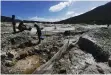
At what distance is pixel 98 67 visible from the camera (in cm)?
496

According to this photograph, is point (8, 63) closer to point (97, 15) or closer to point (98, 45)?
point (98, 45)

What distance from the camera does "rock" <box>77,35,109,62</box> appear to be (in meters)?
5.63

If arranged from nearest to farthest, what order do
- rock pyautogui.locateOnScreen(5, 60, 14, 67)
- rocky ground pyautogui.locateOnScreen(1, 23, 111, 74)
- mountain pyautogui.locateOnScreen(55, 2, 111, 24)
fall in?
rocky ground pyautogui.locateOnScreen(1, 23, 111, 74), rock pyautogui.locateOnScreen(5, 60, 14, 67), mountain pyautogui.locateOnScreen(55, 2, 111, 24)

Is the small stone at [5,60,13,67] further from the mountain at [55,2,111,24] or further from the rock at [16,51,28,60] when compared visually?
the mountain at [55,2,111,24]

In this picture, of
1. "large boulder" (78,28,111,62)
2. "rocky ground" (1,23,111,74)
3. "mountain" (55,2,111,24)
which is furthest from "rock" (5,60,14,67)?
"mountain" (55,2,111,24)

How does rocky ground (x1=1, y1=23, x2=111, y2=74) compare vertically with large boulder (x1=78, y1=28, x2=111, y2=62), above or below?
below

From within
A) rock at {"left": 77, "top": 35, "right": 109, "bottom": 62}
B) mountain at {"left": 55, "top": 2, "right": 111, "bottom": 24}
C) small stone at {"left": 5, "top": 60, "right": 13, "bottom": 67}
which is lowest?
small stone at {"left": 5, "top": 60, "right": 13, "bottom": 67}

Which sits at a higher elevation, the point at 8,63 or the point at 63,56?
the point at 63,56

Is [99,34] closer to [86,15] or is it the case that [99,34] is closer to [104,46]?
[104,46]

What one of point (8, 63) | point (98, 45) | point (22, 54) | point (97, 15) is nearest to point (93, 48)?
point (98, 45)

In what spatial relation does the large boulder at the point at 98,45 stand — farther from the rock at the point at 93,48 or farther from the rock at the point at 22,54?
the rock at the point at 22,54

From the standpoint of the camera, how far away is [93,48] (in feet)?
20.8

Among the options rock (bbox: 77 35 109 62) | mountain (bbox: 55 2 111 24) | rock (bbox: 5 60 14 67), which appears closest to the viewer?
rock (bbox: 77 35 109 62)

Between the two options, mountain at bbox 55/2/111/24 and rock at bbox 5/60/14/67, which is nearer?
rock at bbox 5/60/14/67
